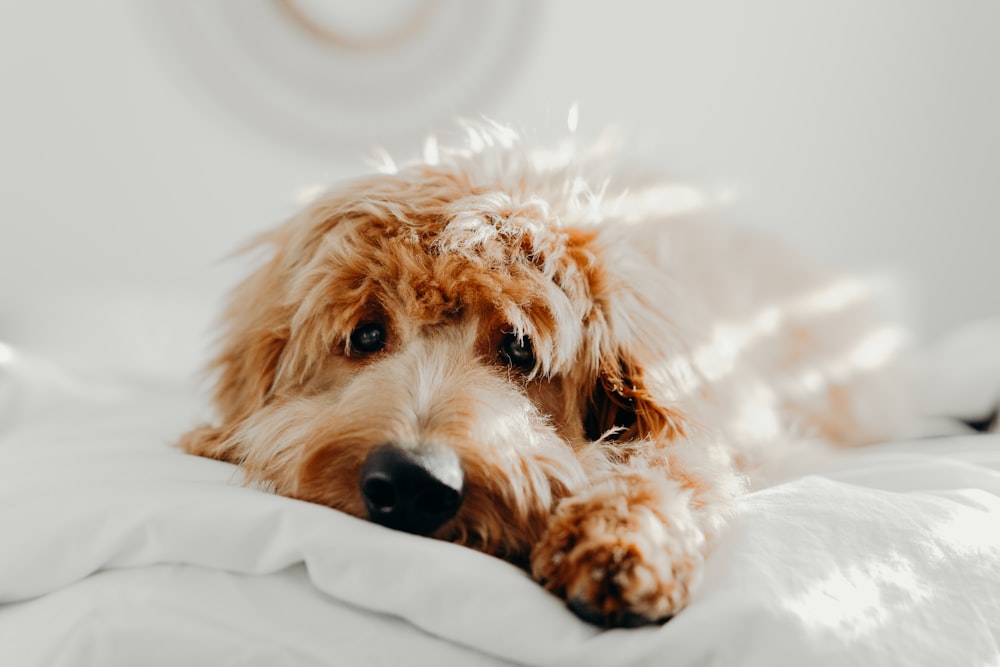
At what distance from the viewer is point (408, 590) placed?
2.97ft

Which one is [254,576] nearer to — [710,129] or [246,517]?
[246,517]

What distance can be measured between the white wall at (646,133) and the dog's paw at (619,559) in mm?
2691

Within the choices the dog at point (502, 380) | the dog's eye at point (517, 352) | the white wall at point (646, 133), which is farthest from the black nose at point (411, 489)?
the white wall at point (646, 133)

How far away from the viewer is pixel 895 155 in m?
4.55

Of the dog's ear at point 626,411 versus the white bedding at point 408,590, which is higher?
the dog's ear at point 626,411

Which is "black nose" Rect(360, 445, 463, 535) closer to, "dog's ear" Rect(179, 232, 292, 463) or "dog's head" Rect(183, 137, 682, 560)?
"dog's head" Rect(183, 137, 682, 560)

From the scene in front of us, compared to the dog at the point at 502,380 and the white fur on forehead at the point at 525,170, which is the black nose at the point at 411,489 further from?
the white fur on forehead at the point at 525,170

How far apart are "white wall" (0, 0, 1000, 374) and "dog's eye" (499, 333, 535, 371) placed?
229 centimetres

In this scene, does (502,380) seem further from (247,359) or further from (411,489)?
(247,359)

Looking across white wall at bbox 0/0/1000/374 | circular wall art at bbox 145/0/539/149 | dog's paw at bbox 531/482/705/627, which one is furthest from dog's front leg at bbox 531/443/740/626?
circular wall art at bbox 145/0/539/149

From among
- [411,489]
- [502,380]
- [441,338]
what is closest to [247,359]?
[441,338]

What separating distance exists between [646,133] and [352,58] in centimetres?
161

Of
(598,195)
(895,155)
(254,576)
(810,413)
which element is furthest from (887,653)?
(895,155)

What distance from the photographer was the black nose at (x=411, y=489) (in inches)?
42.8
